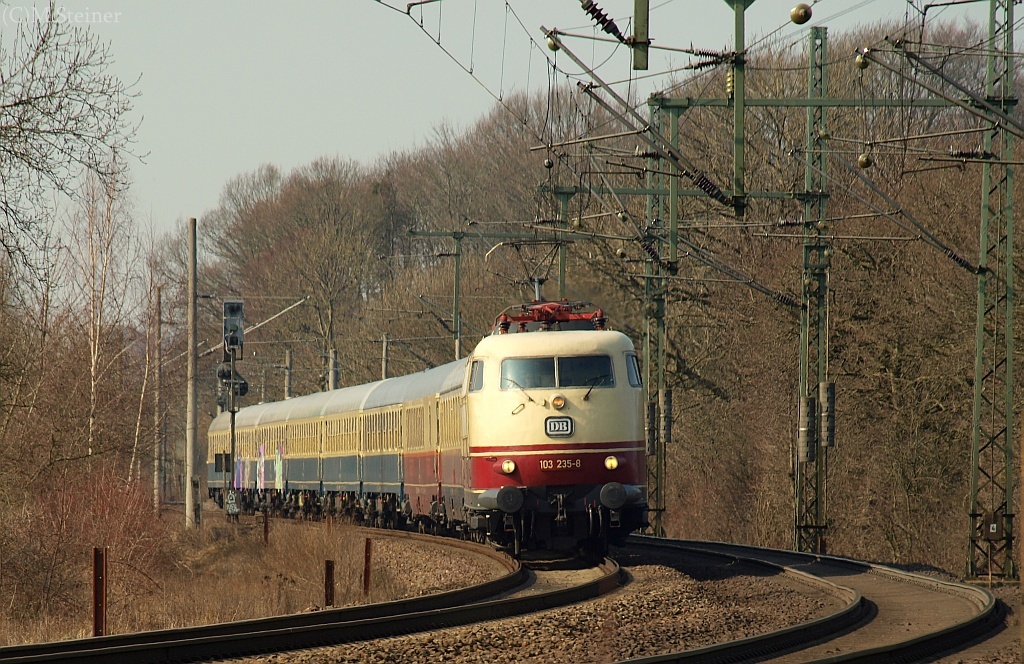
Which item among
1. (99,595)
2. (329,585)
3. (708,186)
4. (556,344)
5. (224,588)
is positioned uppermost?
(708,186)

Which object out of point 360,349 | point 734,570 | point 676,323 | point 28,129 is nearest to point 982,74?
point 676,323

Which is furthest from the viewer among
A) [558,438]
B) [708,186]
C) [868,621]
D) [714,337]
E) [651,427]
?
[714,337]

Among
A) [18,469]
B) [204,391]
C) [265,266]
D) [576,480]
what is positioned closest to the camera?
[576,480]

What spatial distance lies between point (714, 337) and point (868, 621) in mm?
26966

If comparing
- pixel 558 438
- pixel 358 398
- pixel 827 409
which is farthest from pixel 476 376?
pixel 358 398

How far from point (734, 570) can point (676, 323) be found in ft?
71.3

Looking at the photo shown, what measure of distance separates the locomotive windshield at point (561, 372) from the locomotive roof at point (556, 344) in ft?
0.31

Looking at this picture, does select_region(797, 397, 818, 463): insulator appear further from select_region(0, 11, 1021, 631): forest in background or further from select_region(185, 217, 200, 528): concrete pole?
select_region(185, 217, 200, 528): concrete pole

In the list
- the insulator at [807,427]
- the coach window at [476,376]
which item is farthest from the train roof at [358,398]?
the insulator at [807,427]

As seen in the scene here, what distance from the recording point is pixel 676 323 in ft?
137

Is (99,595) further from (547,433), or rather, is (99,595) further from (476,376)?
(476,376)

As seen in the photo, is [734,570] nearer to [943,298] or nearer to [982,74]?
[943,298]

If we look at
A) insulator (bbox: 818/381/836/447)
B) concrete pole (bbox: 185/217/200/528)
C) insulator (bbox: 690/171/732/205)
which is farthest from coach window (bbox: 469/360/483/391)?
concrete pole (bbox: 185/217/200/528)

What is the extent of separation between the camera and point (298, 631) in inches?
484
